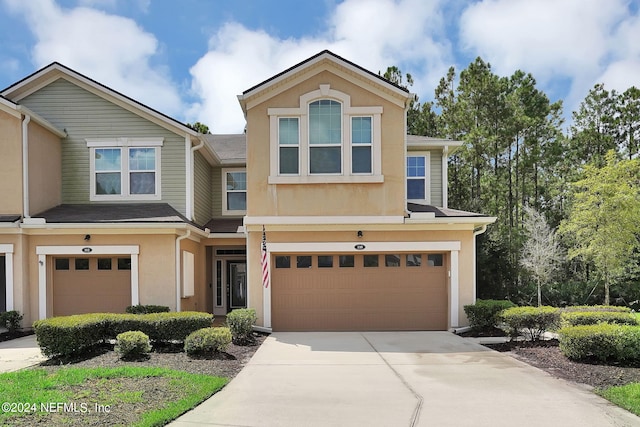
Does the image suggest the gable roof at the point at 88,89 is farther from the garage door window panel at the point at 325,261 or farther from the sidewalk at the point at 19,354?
the sidewalk at the point at 19,354

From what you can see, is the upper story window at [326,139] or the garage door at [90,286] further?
the garage door at [90,286]

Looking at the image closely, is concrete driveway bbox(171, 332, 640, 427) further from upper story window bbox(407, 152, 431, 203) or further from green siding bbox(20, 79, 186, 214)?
green siding bbox(20, 79, 186, 214)

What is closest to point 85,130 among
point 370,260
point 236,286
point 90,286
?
point 90,286

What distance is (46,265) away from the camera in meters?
14.2

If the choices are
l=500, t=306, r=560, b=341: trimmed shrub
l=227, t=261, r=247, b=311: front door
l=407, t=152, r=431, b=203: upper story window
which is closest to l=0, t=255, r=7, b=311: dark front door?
l=227, t=261, r=247, b=311: front door

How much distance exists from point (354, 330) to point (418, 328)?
1.78 meters

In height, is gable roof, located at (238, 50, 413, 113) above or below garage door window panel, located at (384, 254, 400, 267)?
above

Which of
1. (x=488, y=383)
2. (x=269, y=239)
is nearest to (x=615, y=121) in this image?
(x=269, y=239)

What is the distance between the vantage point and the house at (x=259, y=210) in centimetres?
1326

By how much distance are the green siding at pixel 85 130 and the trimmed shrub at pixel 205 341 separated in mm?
6505

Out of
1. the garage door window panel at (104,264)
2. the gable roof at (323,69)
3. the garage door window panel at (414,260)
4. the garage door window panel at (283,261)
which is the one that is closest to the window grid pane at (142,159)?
the garage door window panel at (104,264)

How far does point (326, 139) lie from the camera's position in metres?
13.3

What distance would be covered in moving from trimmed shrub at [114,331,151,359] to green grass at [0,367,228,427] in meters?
0.98

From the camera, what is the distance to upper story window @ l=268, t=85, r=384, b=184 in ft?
43.4
